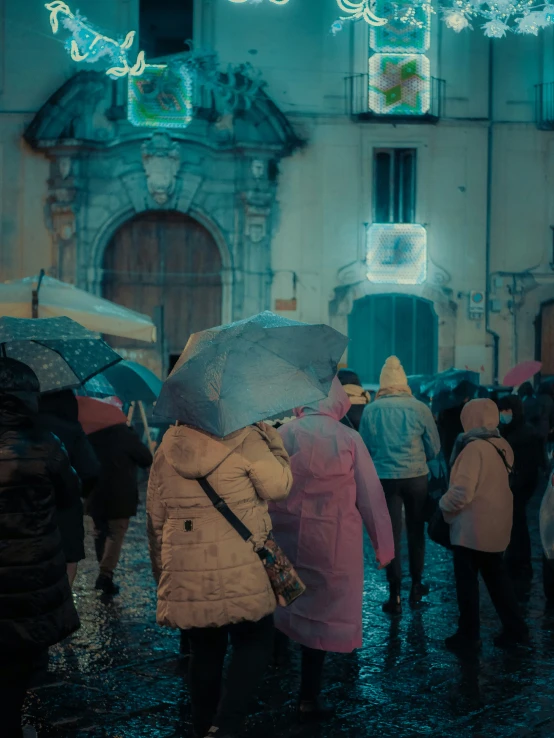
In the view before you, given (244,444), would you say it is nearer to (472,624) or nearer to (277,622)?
(277,622)

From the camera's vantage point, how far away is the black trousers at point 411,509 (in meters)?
7.95

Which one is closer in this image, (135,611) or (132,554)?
(135,611)

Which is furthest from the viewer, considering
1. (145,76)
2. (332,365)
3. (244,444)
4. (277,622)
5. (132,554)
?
(145,76)


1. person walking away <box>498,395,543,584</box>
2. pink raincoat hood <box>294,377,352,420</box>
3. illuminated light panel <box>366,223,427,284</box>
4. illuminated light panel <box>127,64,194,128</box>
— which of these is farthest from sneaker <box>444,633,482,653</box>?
illuminated light panel <box>127,64,194,128</box>

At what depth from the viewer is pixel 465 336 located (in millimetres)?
20812

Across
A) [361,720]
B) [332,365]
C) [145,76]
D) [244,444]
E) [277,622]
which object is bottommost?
[361,720]

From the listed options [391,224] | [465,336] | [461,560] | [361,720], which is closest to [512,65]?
[391,224]

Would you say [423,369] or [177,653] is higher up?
[423,369]

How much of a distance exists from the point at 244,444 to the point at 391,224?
16481 mm

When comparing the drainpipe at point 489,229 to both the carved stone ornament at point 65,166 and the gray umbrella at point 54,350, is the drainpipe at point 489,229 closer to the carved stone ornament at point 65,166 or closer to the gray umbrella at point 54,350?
the carved stone ornament at point 65,166

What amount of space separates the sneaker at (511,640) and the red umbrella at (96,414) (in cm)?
322

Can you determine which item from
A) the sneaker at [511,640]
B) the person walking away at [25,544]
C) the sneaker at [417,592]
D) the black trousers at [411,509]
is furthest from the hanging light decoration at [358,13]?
the person walking away at [25,544]

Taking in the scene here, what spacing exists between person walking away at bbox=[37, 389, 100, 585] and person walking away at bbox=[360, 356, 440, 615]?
2.38m

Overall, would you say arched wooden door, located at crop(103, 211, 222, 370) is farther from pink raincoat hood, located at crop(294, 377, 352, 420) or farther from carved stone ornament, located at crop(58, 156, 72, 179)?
pink raincoat hood, located at crop(294, 377, 352, 420)
